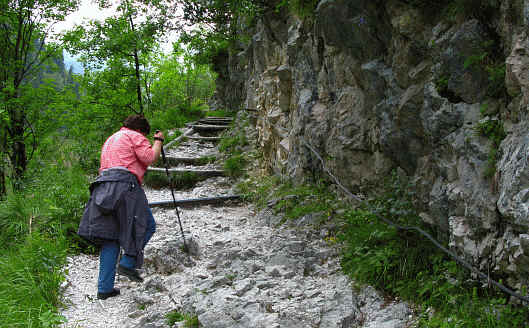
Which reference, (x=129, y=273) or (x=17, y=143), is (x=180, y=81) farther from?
(x=129, y=273)

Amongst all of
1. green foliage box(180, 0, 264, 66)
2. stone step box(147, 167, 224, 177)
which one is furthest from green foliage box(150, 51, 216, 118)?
stone step box(147, 167, 224, 177)

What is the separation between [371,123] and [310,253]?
189 centimetres

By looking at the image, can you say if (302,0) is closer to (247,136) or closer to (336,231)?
(336,231)

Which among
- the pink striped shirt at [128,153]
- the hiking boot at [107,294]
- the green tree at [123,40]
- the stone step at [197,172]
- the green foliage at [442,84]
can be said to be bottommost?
the hiking boot at [107,294]

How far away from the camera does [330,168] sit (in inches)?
225

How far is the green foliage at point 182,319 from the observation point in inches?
131

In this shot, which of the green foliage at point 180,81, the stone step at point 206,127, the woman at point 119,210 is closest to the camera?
the woman at point 119,210

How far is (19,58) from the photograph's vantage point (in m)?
12.1

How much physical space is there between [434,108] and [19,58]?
13481 mm

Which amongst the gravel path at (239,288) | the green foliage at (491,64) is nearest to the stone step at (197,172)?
the gravel path at (239,288)

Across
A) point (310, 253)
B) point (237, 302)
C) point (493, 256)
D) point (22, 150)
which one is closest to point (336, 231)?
point (310, 253)

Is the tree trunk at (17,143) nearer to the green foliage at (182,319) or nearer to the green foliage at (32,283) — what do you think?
the green foliage at (32,283)

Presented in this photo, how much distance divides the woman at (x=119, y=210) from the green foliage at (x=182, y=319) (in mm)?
903

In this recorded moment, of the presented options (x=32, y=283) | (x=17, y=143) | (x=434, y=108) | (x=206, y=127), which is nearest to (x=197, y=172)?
(x=206, y=127)
